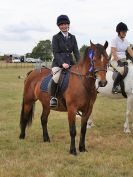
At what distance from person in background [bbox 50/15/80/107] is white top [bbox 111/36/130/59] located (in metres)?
2.37

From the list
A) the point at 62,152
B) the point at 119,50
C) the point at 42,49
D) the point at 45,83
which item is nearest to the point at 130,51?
the point at 119,50

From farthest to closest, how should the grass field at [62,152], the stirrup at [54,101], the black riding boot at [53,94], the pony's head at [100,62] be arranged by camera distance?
the stirrup at [54,101]
the black riding boot at [53,94]
the pony's head at [100,62]
the grass field at [62,152]

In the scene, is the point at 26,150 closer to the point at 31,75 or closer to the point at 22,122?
the point at 22,122

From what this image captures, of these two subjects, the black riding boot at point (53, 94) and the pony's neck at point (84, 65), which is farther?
the black riding boot at point (53, 94)

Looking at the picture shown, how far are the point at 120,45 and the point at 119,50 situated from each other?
6.5 inches

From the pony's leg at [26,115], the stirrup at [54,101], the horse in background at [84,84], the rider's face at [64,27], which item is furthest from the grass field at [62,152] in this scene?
the rider's face at [64,27]

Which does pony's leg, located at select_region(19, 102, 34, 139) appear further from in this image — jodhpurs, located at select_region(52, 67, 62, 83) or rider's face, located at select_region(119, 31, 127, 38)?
rider's face, located at select_region(119, 31, 127, 38)

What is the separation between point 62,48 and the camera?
28.5ft

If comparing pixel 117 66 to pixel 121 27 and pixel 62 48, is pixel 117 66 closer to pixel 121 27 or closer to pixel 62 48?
pixel 121 27

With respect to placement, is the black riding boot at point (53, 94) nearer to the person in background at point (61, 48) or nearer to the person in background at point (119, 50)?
the person in background at point (61, 48)

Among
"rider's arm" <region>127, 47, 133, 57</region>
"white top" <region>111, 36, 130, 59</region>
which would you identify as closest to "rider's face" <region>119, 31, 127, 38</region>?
"white top" <region>111, 36, 130, 59</region>

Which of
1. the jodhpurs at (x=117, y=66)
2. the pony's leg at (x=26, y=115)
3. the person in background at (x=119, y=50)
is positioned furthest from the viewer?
the jodhpurs at (x=117, y=66)

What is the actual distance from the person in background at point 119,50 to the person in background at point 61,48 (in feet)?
7.68

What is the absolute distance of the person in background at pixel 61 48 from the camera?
8.55m
